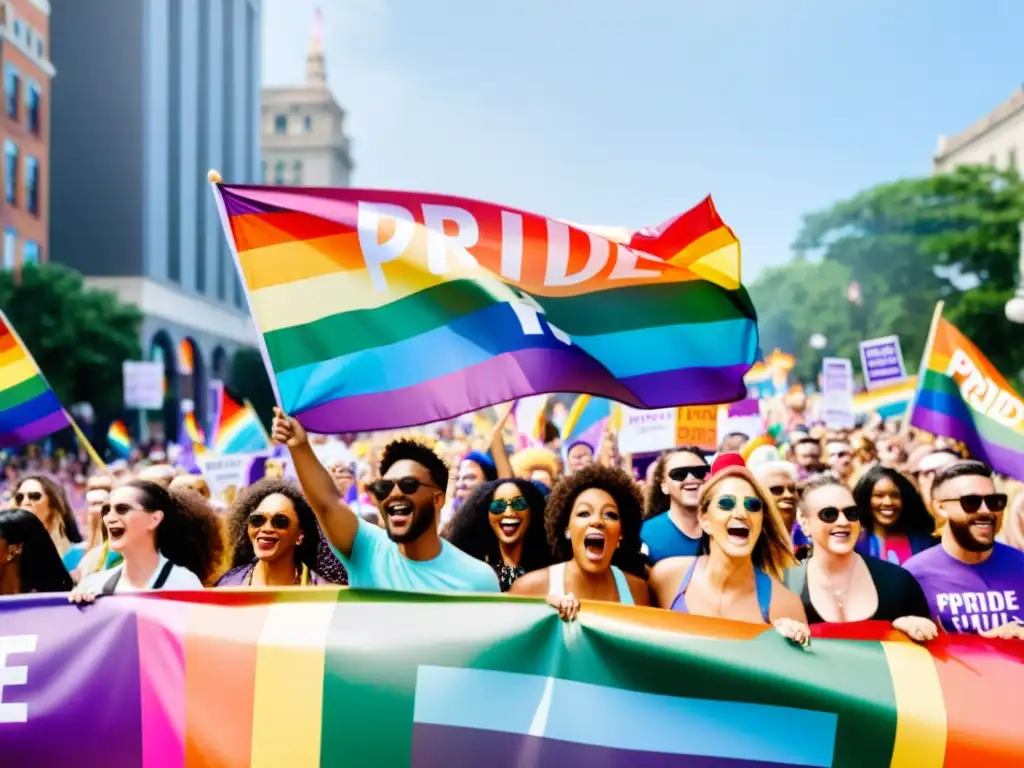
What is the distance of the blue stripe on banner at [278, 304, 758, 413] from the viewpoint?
179 inches

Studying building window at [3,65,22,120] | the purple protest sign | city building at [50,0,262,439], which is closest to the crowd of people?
the purple protest sign

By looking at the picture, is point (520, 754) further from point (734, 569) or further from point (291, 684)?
point (734, 569)

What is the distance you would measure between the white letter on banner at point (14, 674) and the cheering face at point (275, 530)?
91 cm

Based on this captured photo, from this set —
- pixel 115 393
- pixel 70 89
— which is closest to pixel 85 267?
pixel 70 89

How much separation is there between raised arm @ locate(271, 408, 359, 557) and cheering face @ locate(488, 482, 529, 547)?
1.14 metres

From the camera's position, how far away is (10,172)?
42.0 meters

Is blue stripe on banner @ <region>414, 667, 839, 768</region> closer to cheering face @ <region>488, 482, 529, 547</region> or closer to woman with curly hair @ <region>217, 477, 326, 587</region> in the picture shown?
woman with curly hair @ <region>217, 477, 326, 587</region>

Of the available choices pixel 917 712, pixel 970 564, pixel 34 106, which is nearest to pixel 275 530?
pixel 917 712

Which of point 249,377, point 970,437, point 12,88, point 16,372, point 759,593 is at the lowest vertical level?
point 759,593

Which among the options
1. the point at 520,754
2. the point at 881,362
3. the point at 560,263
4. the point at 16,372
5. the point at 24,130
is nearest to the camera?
the point at 520,754

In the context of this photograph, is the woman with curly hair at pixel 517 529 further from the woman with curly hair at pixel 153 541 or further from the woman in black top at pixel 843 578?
the woman with curly hair at pixel 153 541

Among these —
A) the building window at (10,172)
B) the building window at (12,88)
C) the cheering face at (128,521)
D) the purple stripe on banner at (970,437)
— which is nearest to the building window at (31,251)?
the building window at (10,172)

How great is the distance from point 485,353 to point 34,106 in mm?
44293

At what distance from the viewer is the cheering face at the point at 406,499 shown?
14.5 feet
